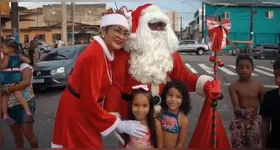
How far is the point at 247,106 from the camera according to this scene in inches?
82.7

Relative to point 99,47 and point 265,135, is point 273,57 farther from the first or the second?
point 99,47

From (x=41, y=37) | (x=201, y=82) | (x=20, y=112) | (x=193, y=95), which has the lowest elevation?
(x=20, y=112)

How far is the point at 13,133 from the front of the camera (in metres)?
2.38

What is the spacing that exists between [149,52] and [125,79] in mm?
222

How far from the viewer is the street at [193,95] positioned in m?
1.96

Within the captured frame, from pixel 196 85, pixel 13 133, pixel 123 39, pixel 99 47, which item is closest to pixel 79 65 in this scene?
pixel 99 47

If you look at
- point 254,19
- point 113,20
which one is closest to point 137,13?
point 113,20

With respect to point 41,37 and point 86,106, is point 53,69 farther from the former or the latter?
point 86,106

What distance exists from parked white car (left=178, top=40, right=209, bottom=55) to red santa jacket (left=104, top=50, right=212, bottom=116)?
0.21ft

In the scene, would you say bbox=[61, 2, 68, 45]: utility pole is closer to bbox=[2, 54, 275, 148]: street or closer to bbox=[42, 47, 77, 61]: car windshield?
bbox=[42, 47, 77, 61]: car windshield

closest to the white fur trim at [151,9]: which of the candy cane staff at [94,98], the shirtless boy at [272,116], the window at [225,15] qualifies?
the candy cane staff at [94,98]

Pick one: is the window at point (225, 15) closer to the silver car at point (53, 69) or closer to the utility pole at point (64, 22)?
the utility pole at point (64, 22)

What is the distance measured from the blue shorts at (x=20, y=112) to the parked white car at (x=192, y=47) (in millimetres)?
1064

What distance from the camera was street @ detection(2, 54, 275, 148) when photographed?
1962 millimetres
